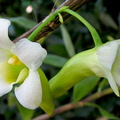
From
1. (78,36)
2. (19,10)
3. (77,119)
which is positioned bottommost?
(77,119)

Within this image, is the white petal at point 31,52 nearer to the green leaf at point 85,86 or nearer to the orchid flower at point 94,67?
the orchid flower at point 94,67

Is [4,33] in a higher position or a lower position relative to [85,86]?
higher

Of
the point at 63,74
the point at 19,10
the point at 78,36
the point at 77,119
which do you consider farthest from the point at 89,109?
the point at 63,74

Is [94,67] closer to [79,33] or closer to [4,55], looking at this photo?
[4,55]

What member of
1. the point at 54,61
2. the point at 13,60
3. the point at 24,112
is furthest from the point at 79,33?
the point at 13,60

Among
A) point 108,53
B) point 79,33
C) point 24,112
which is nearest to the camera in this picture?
point 108,53

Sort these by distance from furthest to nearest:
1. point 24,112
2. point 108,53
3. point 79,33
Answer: point 79,33 < point 24,112 < point 108,53

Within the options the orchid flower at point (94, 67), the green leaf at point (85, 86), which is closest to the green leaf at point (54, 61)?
the green leaf at point (85, 86)

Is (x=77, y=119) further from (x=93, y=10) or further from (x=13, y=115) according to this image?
(x=93, y=10)
